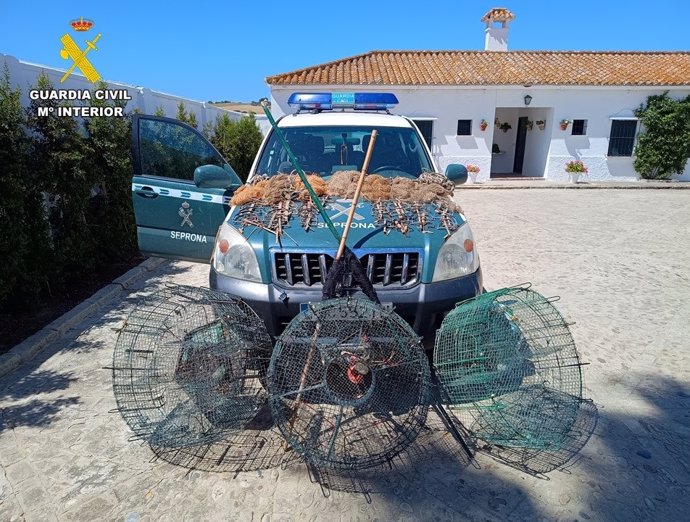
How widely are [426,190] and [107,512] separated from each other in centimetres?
302

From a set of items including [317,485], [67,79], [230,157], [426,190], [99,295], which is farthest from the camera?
[230,157]

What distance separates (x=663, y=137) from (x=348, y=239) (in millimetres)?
19235

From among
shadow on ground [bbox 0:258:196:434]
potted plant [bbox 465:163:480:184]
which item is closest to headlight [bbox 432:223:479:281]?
shadow on ground [bbox 0:258:196:434]

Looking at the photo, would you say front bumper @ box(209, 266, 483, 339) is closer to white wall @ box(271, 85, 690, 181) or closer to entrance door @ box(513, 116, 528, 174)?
white wall @ box(271, 85, 690, 181)

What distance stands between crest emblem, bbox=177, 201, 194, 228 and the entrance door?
18.5 m

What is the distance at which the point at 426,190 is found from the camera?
11.7 feet

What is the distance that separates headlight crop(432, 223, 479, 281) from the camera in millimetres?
2945

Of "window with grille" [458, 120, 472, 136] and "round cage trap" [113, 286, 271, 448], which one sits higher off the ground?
"window with grille" [458, 120, 472, 136]

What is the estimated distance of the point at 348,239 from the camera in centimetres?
296

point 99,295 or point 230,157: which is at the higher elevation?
point 230,157

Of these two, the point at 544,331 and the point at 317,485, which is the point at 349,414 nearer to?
the point at 317,485

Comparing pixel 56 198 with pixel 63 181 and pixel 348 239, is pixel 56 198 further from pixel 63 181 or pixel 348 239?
pixel 348 239

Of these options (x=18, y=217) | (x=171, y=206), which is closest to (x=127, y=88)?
(x=18, y=217)

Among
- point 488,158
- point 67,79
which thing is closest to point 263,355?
point 67,79
